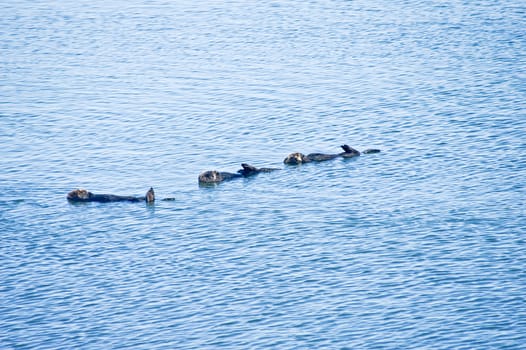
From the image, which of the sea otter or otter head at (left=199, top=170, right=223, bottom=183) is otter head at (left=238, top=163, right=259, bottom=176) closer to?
otter head at (left=199, top=170, right=223, bottom=183)

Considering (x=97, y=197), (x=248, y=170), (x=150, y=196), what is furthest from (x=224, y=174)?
(x=97, y=197)

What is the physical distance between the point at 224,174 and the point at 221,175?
0.75 ft

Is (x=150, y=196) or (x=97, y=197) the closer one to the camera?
(x=150, y=196)

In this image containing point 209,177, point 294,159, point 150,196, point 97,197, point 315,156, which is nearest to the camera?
point 150,196

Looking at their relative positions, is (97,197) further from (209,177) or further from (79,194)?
(209,177)

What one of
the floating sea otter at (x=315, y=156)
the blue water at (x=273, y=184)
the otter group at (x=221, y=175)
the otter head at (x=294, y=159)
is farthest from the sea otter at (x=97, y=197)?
the floating sea otter at (x=315, y=156)

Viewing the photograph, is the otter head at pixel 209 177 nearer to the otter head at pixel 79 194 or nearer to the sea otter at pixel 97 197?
the sea otter at pixel 97 197

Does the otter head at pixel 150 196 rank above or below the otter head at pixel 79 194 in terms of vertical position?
below

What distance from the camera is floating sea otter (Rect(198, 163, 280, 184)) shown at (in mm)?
45438

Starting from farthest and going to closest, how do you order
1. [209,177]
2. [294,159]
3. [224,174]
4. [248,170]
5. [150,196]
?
[294,159] → [224,174] → [248,170] → [209,177] → [150,196]

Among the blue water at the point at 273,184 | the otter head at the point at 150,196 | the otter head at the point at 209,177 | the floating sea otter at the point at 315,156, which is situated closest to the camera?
the blue water at the point at 273,184

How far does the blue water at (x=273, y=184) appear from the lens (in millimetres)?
33406

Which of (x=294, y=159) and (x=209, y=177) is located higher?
(x=294, y=159)

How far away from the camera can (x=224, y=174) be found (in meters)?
46.0
